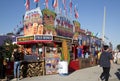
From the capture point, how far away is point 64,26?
26625mm

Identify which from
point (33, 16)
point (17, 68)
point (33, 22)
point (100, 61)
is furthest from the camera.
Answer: point (33, 16)

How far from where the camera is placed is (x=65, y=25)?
1061 inches

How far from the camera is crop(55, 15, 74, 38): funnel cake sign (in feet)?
81.8

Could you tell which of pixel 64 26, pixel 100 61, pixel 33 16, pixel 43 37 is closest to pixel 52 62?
pixel 43 37

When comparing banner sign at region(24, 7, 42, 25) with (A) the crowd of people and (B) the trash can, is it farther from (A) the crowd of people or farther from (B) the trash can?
(A) the crowd of people

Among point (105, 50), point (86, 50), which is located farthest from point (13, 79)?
point (86, 50)

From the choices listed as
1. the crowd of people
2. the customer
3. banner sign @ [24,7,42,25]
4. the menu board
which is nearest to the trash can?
the menu board

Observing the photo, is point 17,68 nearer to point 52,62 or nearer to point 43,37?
point 52,62

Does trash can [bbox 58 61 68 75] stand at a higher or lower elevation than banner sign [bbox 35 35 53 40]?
lower

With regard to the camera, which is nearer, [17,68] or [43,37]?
[17,68]

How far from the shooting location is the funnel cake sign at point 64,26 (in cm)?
2494

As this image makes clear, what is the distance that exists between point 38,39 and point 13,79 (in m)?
7.75

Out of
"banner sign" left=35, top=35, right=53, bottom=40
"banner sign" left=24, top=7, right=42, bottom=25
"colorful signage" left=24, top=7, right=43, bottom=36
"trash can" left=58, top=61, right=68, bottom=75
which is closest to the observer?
"trash can" left=58, top=61, right=68, bottom=75

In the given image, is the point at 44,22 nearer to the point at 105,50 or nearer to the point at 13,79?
the point at 13,79
